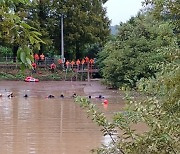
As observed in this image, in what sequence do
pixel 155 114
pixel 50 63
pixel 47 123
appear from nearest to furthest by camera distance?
pixel 155 114, pixel 47 123, pixel 50 63

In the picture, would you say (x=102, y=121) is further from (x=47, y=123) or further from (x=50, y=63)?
(x=50, y=63)

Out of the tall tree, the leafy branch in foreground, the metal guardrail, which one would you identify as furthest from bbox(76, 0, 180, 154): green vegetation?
the metal guardrail

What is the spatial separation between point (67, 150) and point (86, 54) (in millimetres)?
28485

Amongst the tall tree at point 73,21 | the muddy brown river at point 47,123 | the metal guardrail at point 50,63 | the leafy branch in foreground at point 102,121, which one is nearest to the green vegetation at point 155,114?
the leafy branch in foreground at point 102,121

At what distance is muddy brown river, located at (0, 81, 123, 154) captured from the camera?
10991 millimetres

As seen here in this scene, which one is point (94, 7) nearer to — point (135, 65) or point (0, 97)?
point (135, 65)

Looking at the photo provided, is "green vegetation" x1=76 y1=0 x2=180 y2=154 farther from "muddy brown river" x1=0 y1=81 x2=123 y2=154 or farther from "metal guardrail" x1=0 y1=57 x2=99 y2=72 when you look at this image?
"metal guardrail" x1=0 y1=57 x2=99 y2=72

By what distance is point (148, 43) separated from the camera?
90.9ft

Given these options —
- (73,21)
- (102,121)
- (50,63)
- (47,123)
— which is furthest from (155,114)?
(50,63)

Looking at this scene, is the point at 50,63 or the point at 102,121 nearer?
the point at 102,121

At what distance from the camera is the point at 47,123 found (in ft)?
49.0

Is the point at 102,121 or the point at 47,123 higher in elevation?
the point at 102,121

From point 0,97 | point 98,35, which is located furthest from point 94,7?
point 0,97

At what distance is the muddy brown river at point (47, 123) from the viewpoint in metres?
11.0
